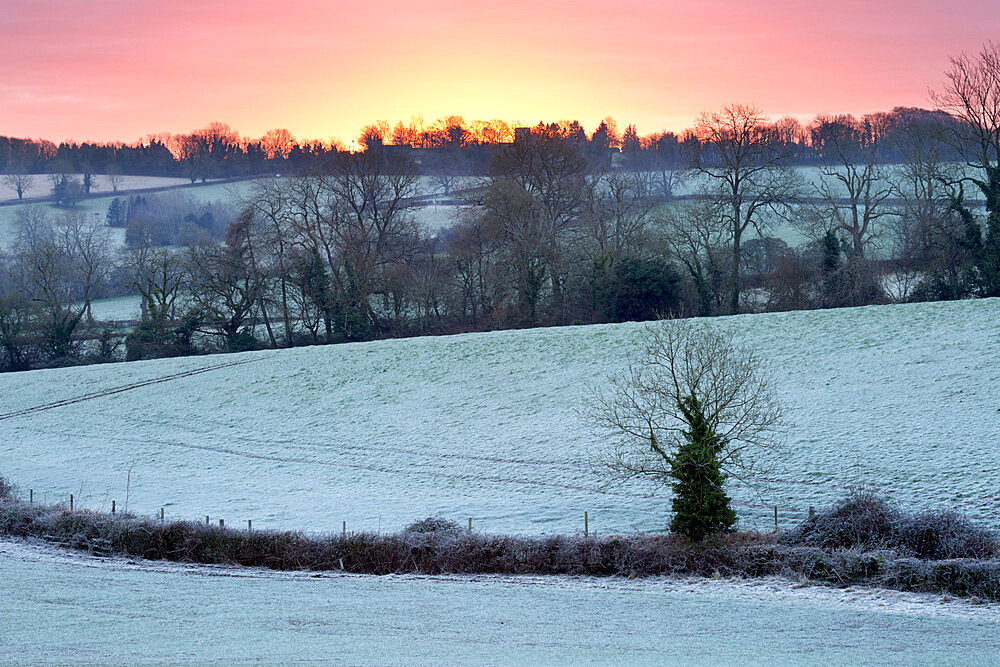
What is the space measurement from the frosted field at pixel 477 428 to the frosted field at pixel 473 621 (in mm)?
5147

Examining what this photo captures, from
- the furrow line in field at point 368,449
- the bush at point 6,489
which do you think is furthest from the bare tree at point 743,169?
the bush at point 6,489

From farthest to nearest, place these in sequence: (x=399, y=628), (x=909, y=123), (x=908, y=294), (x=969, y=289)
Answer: (x=909, y=123), (x=908, y=294), (x=969, y=289), (x=399, y=628)

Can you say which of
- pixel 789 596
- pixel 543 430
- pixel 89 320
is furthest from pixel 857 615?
pixel 89 320

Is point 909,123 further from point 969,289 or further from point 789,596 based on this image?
point 789,596

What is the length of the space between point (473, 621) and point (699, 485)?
24.4 feet

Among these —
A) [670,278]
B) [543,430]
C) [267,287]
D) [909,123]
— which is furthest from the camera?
[909,123]

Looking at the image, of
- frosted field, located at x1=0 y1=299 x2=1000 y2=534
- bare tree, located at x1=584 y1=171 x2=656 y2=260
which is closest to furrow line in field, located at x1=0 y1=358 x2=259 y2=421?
frosted field, located at x1=0 y1=299 x2=1000 y2=534

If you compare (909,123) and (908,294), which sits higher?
(909,123)

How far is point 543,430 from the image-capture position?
33.9m

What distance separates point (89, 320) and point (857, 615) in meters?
67.3

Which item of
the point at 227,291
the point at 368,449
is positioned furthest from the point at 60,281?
the point at 368,449

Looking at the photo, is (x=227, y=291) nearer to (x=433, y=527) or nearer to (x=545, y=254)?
(x=545, y=254)

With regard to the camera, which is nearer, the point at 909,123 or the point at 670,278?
the point at 670,278

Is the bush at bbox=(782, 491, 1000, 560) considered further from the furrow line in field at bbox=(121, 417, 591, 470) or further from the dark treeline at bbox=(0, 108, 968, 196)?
the dark treeline at bbox=(0, 108, 968, 196)
